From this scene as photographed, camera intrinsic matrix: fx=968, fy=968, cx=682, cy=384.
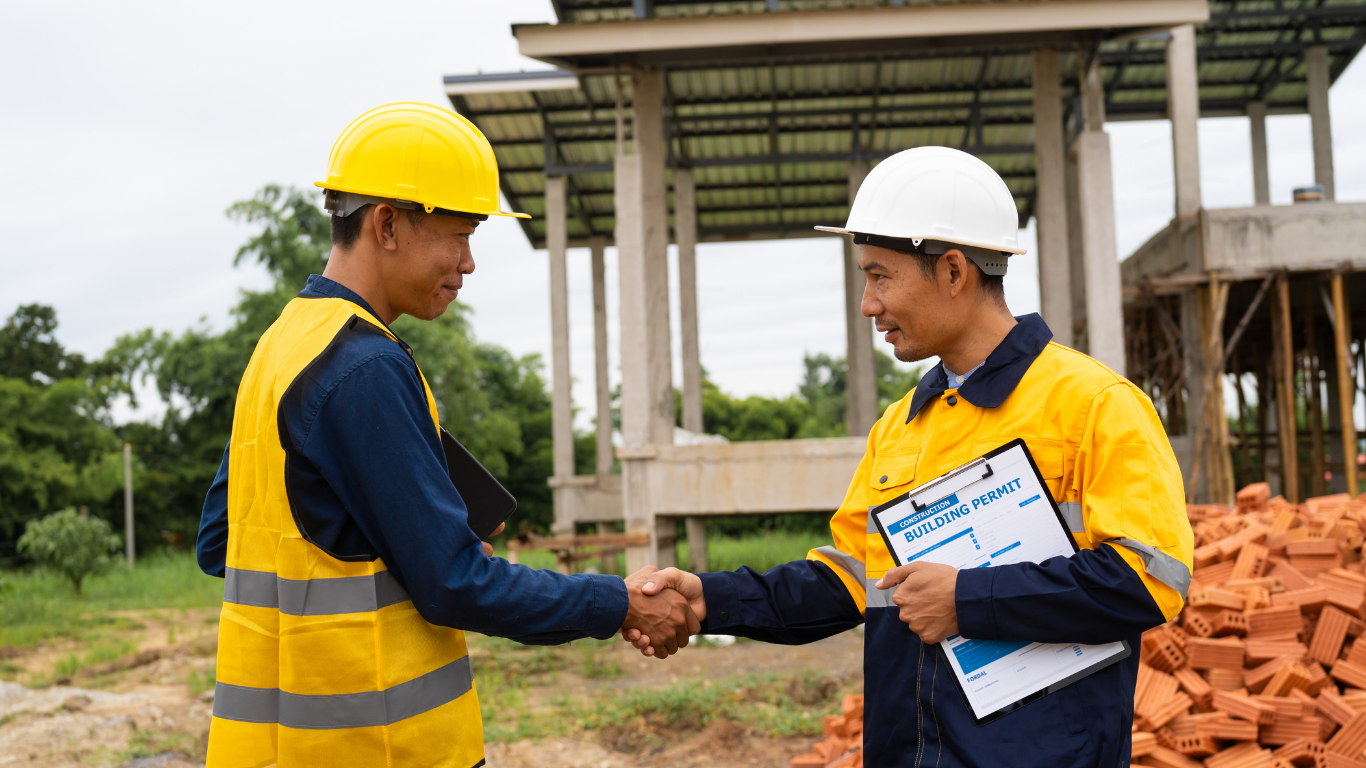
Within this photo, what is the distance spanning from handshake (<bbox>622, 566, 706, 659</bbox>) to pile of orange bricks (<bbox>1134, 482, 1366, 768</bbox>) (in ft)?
10.4

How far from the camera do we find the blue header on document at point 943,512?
2.15m

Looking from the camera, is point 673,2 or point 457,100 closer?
point 673,2

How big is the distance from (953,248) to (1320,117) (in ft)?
72.8

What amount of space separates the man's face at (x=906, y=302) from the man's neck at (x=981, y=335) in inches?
2.0

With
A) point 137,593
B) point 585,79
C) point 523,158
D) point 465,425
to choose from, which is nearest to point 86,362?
point 465,425

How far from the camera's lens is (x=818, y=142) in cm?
2067

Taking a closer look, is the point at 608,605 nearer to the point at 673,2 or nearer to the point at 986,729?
the point at 986,729

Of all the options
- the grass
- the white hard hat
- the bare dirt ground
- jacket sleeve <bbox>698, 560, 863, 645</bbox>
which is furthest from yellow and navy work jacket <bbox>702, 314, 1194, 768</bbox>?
the grass

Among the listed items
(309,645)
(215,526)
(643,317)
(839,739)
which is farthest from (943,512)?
(643,317)

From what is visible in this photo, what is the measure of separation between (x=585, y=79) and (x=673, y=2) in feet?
6.69

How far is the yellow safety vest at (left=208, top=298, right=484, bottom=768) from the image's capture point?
206 cm

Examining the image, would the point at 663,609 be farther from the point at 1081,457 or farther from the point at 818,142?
the point at 818,142

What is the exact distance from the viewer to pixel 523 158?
20438 mm

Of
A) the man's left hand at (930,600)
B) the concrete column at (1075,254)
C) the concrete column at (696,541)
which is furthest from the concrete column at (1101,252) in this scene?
the man's left hand at (930,600)
